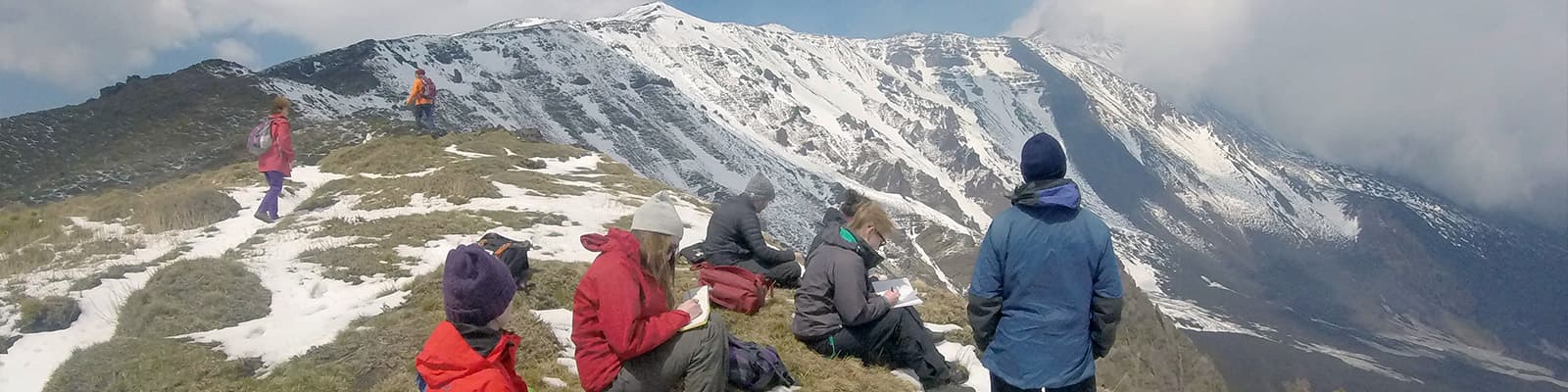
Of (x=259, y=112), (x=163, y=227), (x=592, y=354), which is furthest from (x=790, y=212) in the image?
(x=592, y=354)

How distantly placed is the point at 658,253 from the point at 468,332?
5.39 ft

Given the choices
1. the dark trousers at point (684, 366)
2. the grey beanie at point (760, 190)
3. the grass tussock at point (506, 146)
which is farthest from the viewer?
the grass tussock at point (506, 146)

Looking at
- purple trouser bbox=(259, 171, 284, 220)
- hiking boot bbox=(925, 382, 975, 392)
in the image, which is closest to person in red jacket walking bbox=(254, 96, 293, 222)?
purple trouser bbox=(259, 171, 284, 220)

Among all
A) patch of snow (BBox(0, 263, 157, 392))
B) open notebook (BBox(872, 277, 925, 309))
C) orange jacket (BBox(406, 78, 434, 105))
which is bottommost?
patch of snow (BBox(0, 263, 157, 392))

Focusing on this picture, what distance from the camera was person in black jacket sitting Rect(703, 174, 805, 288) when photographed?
11367 mm

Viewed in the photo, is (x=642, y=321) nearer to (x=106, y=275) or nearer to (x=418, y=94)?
(x=106, y=275)

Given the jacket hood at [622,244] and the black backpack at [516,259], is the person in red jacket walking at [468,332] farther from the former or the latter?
the black backpack at [516,259]

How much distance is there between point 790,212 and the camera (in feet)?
549

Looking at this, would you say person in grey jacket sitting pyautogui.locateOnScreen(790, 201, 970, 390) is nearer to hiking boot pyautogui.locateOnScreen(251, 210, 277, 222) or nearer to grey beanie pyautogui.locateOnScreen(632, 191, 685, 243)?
grey beanie pyautogui.locateOnScreen(632, 191, 685, 243)

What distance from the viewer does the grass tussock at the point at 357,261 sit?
12500mm

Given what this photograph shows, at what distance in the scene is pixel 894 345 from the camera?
28.2 feet

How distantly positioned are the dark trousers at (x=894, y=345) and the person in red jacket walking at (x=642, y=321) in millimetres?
2477

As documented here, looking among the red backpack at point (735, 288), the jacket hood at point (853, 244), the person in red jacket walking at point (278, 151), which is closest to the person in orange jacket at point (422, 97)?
the person in red jacket walking at point (278, 151)

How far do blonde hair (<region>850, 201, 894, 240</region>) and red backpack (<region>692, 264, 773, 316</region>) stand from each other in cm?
282
